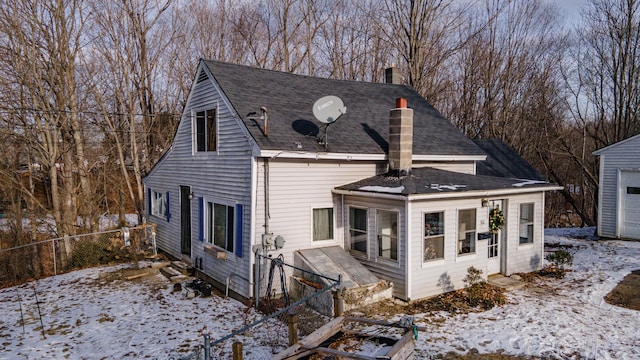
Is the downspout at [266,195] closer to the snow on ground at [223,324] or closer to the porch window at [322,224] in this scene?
the porch window at [322,224]

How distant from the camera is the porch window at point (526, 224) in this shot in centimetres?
1191

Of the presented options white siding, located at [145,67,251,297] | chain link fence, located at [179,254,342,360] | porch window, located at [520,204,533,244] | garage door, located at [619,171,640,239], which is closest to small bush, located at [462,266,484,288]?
porch window, located at [520,204,533,244]

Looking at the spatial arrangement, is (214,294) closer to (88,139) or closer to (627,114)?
(88,139)

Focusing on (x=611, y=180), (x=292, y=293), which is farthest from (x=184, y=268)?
(x=611, y=180)

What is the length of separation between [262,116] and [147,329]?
549 centimetres

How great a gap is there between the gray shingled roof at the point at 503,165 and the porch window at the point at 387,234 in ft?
27.5

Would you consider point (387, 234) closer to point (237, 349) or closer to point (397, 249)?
point (397, 249)

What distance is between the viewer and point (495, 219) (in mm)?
10727

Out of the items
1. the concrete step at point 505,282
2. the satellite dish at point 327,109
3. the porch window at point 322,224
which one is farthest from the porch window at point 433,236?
the satellite dish at point 327,109

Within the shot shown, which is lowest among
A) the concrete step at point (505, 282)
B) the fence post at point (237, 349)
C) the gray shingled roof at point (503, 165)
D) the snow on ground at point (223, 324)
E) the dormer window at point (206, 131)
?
the snow on ground at point (223, 324)

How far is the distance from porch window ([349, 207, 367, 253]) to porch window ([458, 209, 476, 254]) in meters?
2.43

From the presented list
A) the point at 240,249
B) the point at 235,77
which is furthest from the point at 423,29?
the point at 240,249

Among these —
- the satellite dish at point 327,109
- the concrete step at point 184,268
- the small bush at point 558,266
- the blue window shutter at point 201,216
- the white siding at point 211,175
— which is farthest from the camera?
the concrete step at point 184,268

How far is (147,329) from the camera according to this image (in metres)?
8.36
